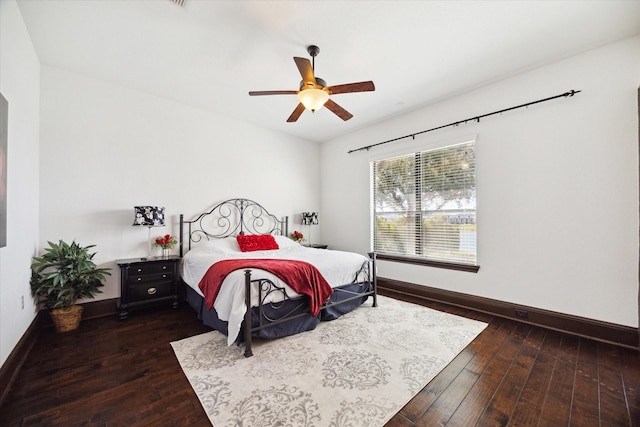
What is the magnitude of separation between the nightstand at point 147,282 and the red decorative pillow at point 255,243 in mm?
918

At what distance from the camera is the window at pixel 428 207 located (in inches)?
149

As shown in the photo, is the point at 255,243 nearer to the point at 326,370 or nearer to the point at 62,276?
the point at 62,276

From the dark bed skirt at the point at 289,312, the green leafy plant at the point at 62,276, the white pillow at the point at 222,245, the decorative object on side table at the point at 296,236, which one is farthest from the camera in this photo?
the decorative object on side table at the point at 296,236

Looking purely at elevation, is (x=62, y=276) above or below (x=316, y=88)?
below

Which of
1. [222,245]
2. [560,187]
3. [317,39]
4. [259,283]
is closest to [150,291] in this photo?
[222,245]

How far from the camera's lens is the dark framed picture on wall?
1.90m

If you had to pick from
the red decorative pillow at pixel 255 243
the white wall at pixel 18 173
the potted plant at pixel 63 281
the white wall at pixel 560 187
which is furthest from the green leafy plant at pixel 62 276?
the white wall at pixel 560 187

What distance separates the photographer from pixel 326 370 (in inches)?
85.4

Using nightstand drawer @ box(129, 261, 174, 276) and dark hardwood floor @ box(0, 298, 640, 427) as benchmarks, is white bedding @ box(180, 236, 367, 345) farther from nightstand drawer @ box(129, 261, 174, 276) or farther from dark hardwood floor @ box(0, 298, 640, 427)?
dark hardwood floor @ box(0, 298, 640, 427)

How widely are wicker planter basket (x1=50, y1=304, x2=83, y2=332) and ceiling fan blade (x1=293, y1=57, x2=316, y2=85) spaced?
352cm

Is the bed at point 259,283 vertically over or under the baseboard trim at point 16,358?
over

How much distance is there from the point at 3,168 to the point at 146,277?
1.88 metres

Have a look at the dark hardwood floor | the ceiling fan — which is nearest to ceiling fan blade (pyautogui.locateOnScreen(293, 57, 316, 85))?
the ceiling fan

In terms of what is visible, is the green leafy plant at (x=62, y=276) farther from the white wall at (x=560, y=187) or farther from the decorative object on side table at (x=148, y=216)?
the white wall at (x=560, y=187)
